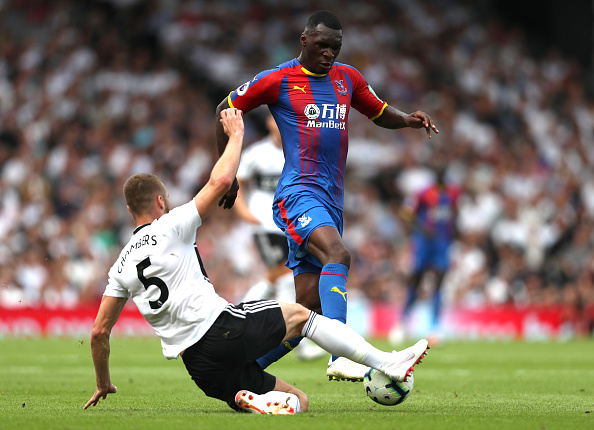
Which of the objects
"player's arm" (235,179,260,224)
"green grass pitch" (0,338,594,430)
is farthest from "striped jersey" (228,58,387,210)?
"player's arm" (235,179,260,224)

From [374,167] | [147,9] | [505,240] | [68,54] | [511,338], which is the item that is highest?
[147,9]

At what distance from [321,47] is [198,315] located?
2.43 m

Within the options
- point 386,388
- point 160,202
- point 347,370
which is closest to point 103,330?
point 160,202

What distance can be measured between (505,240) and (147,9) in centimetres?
1058

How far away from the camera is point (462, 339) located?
18.8 m

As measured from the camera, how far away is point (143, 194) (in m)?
5.54

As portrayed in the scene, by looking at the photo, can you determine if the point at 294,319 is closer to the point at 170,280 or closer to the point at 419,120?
the point at 170,280

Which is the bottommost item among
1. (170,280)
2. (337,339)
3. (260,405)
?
(260,405)

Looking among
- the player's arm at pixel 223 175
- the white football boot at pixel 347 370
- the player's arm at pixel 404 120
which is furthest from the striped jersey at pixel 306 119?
the white football boot at pixel 347 370

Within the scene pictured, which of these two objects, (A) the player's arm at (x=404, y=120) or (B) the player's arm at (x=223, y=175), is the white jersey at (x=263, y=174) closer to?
(A) the player's arm at (x=404, y=120)

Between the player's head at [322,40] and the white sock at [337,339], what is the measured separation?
213cm

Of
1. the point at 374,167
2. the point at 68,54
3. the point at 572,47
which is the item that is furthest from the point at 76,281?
the point at 572,47

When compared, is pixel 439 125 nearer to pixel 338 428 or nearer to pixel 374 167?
pixel 374 167

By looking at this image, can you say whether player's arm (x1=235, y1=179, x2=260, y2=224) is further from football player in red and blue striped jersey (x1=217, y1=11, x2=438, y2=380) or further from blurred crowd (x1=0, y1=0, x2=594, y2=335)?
blurred crowd (x1=0, y1=0, x2=594, y2=335)
